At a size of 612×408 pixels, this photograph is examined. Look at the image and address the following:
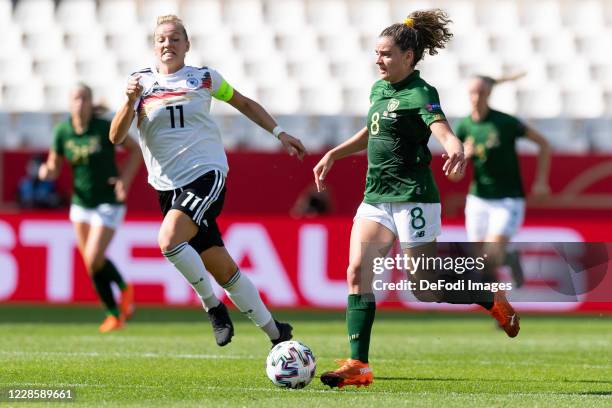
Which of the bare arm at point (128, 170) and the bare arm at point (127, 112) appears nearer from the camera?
the bare arm at point (127, 112)

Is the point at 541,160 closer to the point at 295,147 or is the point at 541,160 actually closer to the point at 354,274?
the point at 295,147

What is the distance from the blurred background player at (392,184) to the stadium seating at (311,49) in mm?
11098

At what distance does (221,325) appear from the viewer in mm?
8102

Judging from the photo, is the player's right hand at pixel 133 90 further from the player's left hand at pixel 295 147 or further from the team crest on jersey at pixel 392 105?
the team crest on jersey at pixel 392 105

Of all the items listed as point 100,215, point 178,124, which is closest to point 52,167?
point 100,215

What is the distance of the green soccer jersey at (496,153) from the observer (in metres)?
12.8

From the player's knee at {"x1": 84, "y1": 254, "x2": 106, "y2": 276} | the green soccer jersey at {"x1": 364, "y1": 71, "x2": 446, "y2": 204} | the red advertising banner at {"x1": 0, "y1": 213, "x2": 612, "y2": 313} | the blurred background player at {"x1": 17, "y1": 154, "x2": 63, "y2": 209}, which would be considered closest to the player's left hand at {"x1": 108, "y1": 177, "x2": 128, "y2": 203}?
the player's knee at {"x1": 84, "y1": 254, "x2": 106, "y2": 276}

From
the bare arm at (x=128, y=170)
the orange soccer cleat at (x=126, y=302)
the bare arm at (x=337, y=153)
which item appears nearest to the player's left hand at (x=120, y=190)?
the bare arm at (x=128, y=170)

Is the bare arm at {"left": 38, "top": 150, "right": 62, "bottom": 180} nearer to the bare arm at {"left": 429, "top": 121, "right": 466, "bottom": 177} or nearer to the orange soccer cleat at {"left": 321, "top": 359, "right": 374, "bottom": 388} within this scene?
the orange soccer cleat at {"left": 321, "top": 359, "right": 374, "bottom": 388}

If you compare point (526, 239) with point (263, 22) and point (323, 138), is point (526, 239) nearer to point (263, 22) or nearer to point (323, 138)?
point (323, 138)

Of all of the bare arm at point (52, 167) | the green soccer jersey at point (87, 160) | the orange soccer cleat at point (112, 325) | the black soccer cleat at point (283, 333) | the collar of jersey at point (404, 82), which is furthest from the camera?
the green soccer jersey at point (87, 160)

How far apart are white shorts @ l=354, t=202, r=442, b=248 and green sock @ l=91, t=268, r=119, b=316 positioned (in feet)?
18.0

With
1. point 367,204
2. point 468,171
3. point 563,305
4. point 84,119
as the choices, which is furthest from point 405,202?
point 468,171

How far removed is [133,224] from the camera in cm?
1524
